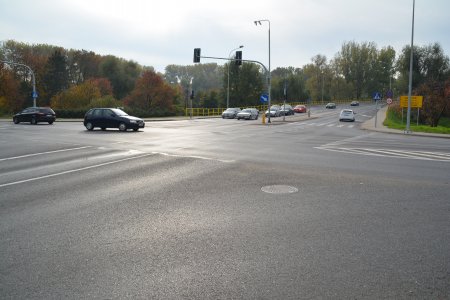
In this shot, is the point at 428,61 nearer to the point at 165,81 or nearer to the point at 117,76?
the point at 165,81

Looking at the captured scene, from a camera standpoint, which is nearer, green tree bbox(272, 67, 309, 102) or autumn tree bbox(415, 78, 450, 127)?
autumn tree bbox(415, 78, 450, 127)

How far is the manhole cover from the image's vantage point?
28.1 ft

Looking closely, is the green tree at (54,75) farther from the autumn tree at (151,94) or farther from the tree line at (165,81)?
the autumn tree at (151,94)

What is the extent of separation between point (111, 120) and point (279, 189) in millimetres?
20397

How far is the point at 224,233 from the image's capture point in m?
5.83

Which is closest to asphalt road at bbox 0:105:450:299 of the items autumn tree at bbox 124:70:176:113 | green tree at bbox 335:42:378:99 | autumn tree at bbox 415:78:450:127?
autumn tree at bbox 415:78:450:127

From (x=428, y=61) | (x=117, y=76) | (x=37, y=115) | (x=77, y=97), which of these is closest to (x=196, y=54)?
Answer: (x=37, y=115)

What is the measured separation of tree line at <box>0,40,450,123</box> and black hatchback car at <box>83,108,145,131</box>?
2822 centimetres

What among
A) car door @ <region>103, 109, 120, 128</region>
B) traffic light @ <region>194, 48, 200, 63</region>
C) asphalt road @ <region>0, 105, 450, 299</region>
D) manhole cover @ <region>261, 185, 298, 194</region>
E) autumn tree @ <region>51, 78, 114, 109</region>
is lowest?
asphalt road @ <region>0, 105, 450, 299</region>

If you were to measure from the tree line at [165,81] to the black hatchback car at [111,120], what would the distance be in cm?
2822

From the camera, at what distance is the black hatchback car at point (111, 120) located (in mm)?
26812

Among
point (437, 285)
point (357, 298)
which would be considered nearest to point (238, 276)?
point (357, 298)

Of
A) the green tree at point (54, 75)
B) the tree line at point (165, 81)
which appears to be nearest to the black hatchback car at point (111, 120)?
the tree line at point (165, 81)

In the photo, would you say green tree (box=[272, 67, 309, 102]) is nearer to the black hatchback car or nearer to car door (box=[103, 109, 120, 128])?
the black hatchback car
